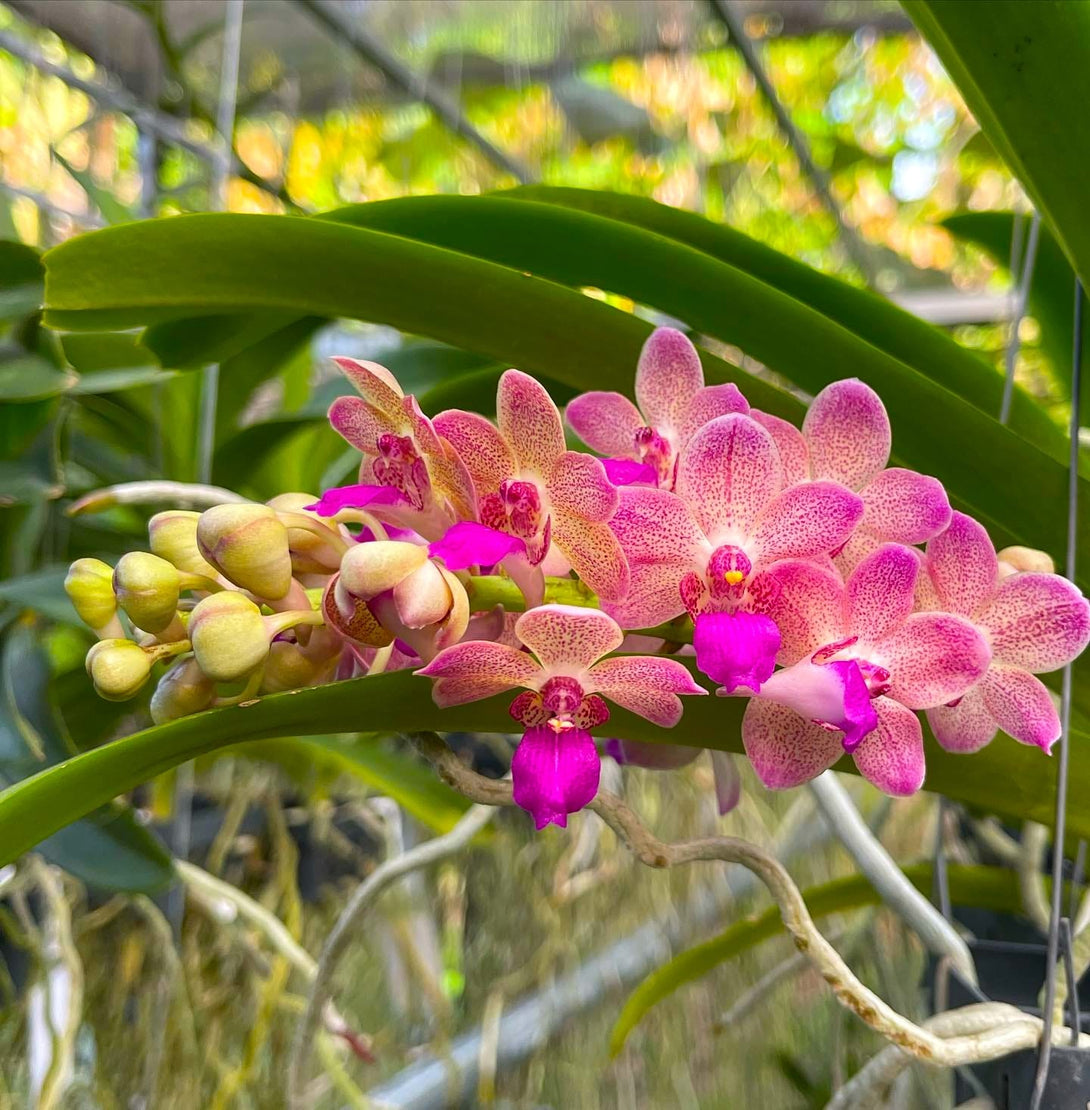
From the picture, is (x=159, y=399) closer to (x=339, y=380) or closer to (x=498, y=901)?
(x=339, y=380)

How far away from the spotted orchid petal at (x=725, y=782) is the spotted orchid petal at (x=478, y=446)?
16 cm

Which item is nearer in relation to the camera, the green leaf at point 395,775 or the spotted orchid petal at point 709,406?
the spotted orchid petal at point 709,406

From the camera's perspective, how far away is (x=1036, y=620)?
0.88 feet

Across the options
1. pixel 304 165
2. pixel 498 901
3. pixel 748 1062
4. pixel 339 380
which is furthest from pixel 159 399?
pixel 304 165

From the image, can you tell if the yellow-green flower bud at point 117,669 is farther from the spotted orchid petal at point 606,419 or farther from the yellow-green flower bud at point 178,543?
the spotted orchid petal at point 606,419

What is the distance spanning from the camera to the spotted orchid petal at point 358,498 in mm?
259

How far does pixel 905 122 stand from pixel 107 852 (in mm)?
3519

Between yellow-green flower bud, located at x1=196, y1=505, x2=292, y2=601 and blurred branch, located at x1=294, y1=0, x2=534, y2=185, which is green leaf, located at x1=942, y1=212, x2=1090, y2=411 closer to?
yellow-green flower bud, located at x1=196, y1=505, x2=292, y2=601

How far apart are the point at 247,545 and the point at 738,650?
121 millimetres

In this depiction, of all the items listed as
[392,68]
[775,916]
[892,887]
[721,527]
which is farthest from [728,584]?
[392,68]

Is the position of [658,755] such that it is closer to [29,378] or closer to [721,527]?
[721,527]

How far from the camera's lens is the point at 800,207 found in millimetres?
2768

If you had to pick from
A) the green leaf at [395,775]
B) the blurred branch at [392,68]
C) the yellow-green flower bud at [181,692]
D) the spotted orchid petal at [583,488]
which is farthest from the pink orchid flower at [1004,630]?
the blurred branch at [392,68]

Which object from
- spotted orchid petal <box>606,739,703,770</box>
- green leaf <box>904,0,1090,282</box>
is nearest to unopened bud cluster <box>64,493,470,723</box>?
spotted orchid petal <box>606,739,703,770</box>
